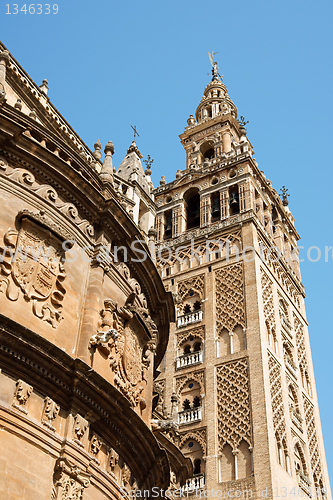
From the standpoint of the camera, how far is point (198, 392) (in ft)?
107

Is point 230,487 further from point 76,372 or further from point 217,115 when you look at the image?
point 217,115

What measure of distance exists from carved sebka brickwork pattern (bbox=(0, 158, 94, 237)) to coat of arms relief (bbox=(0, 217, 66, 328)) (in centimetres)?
101

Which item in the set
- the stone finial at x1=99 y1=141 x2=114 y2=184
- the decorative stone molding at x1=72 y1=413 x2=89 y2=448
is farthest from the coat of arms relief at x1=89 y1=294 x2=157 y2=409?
the stone finial at x1=99 y1=141 x2=114 y2=184

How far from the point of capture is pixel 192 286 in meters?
37.2

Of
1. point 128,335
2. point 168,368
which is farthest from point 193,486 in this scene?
point 128,335

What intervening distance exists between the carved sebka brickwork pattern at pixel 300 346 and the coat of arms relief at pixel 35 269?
2551 centimetres


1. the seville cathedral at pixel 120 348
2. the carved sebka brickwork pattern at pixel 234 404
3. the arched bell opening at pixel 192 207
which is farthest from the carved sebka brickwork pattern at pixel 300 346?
the arched bell opening at pixel 192 207

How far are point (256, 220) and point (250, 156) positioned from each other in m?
5.99

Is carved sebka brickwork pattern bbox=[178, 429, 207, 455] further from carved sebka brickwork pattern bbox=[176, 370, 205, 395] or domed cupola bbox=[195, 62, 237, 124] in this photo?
domed cupola bbox=[195, 62, 237, 124]

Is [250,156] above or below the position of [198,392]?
above

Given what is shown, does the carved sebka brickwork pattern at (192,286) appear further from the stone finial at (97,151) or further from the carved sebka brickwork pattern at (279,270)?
the stone finial at (97,151)

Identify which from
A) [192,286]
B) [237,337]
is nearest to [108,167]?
[237,337]

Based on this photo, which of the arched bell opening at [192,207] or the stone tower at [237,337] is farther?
the arched bell opening at [192,207]

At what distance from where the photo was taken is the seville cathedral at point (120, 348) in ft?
42.1
